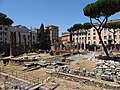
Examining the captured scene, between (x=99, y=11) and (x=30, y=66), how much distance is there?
13716mm

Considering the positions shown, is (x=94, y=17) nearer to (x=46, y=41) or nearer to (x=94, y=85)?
(x=94, y=85)

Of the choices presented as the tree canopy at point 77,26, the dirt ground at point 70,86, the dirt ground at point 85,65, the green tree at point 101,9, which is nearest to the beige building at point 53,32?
the tree canopy at point 77,26

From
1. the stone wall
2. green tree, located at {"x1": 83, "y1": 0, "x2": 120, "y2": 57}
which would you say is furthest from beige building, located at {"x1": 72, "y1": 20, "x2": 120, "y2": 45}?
the stone wall

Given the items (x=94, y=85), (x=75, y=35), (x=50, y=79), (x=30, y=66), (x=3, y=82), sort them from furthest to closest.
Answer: (x=75, y=35) < (x=30, y=66) < (x=3, y=82) < (x=50, y=79) < (x=94, y=85)

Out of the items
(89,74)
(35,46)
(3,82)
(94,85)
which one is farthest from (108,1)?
(35,46)

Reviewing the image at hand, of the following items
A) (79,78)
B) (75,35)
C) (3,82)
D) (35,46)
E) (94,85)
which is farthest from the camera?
(75,35)

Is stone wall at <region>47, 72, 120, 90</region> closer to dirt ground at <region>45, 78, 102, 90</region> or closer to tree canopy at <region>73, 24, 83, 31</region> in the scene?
dirt ground at <region>45, 78, 102, 90</region>

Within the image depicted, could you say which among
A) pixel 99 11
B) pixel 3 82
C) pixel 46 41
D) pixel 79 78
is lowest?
pixel 3 82

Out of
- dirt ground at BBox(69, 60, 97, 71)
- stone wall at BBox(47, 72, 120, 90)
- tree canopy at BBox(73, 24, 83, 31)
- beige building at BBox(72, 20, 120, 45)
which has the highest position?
tree canopy at BBox(73, 24, 83, 31)

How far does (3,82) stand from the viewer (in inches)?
632

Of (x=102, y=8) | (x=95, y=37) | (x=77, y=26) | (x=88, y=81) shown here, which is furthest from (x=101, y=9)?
(x=95, y=37)

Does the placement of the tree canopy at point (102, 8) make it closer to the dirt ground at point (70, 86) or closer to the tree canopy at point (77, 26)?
the dirt ground at point (70, 86)

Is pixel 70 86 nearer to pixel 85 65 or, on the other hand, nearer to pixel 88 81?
pixel 88 81

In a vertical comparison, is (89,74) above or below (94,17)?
below
